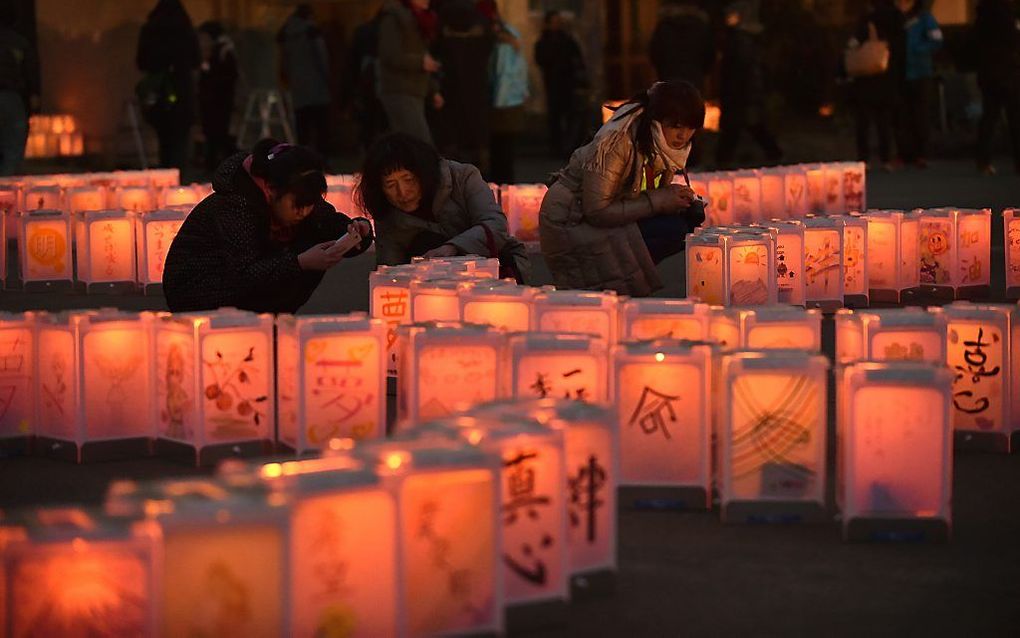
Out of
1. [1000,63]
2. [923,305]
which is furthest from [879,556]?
[1000,63]

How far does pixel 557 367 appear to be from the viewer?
5.73 m

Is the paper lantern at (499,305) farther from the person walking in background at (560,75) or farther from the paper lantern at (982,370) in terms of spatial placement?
the person walking in background at (560,75)

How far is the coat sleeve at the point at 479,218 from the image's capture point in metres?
8.98

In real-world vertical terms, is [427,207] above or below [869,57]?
below

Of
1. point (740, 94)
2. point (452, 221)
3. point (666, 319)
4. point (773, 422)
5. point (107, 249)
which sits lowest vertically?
point (773, 422)

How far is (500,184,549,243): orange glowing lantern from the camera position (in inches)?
513

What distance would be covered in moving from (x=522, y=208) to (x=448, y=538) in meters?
8.87

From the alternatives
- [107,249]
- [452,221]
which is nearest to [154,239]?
[107,249]

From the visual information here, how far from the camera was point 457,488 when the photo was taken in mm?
4246

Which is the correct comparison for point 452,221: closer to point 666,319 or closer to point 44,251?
point 666,319

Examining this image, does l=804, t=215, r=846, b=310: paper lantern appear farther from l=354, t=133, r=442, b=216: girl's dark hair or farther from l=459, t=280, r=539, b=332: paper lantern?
l=459, t=280, r=539, b=332: paper lantern

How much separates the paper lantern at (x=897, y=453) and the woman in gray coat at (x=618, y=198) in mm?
3927

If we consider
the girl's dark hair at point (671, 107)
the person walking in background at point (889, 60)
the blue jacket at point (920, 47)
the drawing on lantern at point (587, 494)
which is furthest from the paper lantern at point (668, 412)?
the blue jacket at point (920, 47)

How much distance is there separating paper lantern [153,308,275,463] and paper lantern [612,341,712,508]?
1345 mm
